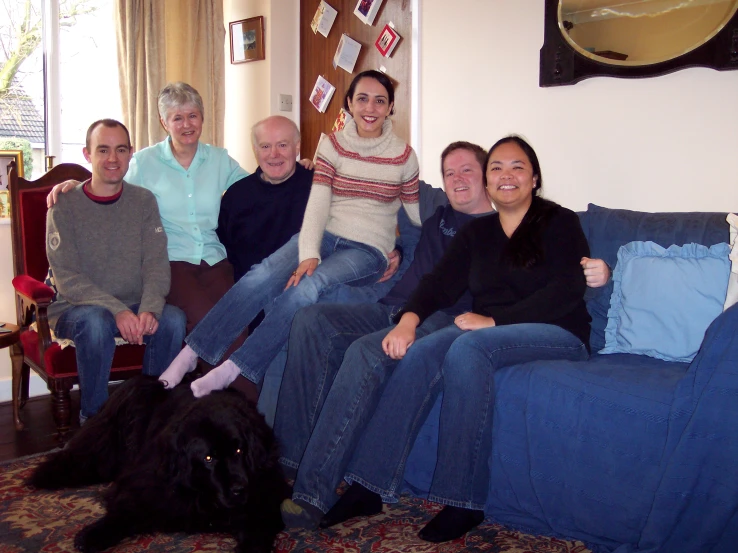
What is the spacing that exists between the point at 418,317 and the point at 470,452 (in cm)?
48

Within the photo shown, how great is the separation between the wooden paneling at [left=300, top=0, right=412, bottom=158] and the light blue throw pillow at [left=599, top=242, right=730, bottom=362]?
5.81 ft

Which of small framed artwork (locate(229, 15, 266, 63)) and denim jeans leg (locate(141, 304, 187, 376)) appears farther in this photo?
small framed artwork (locate(229, 15, 266, 63))

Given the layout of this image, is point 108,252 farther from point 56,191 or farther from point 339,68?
point 339,68

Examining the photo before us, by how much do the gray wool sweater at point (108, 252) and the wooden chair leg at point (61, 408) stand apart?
10.1 inches

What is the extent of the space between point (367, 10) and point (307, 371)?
259 cm

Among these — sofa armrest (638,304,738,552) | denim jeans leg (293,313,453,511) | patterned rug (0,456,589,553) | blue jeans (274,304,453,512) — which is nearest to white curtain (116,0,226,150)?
blue jeans (274,304,453,512)

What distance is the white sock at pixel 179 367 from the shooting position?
2314 mm

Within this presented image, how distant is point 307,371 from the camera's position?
211 centimetres

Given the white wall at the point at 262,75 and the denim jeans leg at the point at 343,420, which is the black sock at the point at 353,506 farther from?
the white wall at the point at 262,75

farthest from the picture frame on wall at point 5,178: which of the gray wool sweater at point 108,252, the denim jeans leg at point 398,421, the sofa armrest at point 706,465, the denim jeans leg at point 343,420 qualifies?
the sofa armrest at point 706,465

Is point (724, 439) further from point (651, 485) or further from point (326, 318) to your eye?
point (326, 318)

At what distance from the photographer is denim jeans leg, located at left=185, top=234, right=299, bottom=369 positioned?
236 cm

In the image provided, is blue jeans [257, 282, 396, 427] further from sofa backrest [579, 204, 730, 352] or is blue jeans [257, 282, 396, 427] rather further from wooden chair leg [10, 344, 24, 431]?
wooden chair leg [10, 344, 24, 431]

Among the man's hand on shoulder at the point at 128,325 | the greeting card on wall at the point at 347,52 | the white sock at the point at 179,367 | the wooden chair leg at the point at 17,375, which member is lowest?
the wooden chair leg at the point at 17,375
